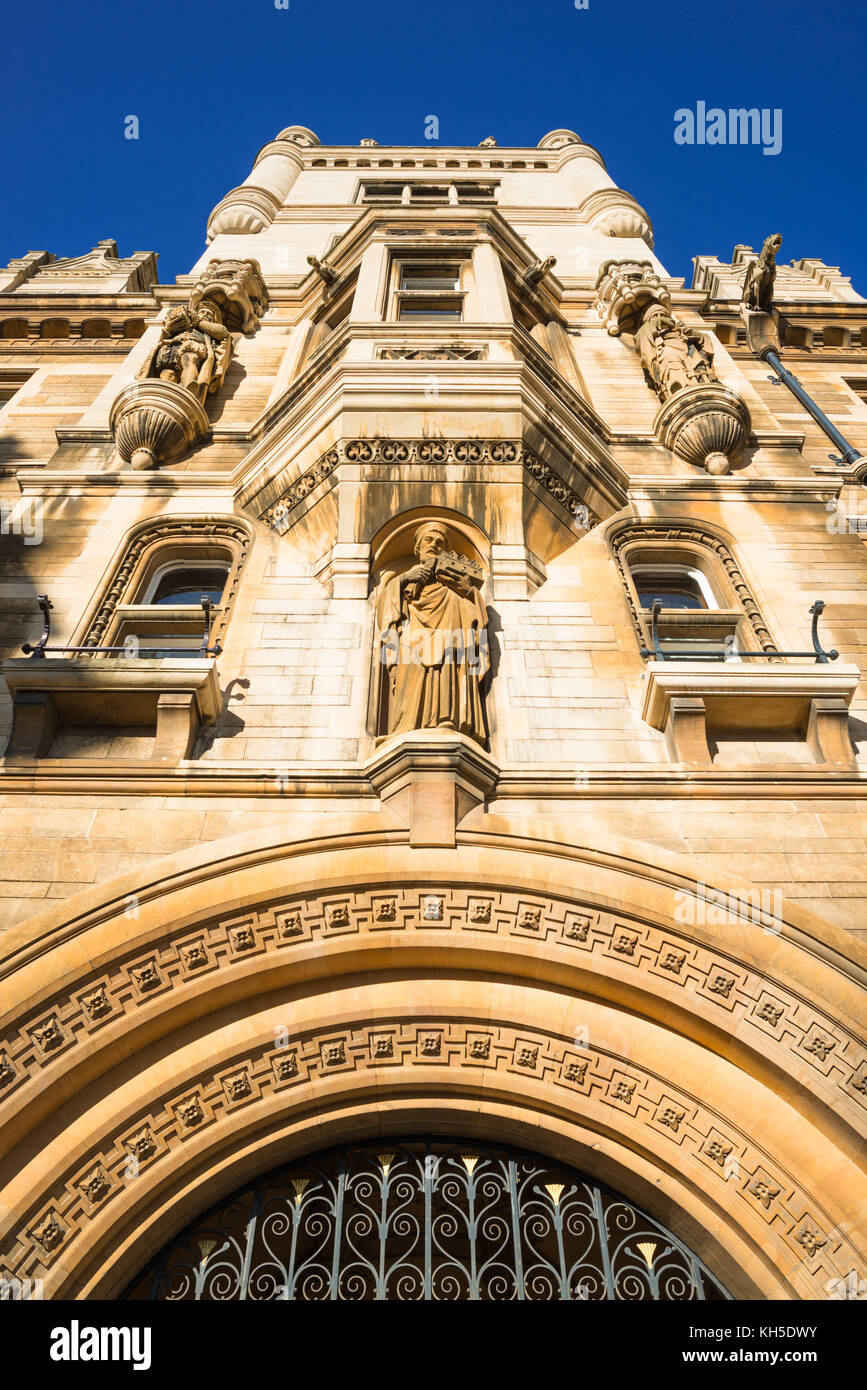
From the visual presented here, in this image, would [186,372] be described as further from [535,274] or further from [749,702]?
[749,702]

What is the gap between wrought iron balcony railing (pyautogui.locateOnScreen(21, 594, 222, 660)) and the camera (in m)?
9.49

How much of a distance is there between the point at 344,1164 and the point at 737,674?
198 inches

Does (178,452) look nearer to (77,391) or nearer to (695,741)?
(77,391)

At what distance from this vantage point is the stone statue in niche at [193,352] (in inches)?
559

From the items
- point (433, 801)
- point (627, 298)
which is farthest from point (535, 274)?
point (433, 801)

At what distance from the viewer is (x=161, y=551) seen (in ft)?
39.3

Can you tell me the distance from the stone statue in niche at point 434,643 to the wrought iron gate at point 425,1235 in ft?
10.9

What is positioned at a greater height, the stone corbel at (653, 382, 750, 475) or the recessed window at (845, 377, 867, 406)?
the recessed window at (845, 377, 867, 406)

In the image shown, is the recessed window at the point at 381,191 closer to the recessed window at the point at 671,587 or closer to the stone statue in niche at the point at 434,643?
the recessed window at the point at 671,587

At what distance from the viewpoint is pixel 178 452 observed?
1322 cm

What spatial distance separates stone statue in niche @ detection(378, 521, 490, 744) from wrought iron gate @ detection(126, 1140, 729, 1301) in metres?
3.31

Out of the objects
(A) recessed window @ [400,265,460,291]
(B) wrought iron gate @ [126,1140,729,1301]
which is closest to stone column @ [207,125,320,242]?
(A) recessed window @ [400,265,460,291]

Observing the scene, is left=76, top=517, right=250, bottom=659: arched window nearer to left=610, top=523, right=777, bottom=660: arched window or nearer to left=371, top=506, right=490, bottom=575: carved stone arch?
left=371, top=506, right=490, bottom=575: carved stone arch

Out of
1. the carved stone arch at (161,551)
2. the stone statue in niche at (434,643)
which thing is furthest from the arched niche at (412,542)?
the carved stone arch at (161,551)
